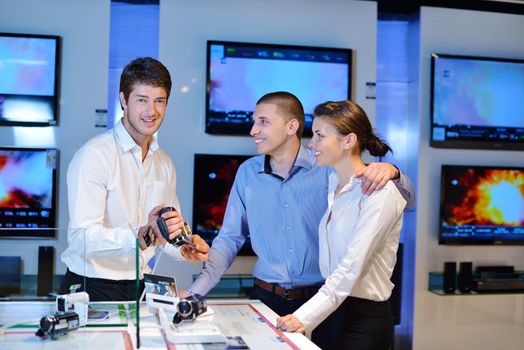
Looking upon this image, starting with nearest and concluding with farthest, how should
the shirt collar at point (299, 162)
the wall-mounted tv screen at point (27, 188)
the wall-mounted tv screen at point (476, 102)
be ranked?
1. the shirt collar at point (299, 162)
2. the wall-mounted tv screen at point (27, 188)
3. the wall-mounted tv screen at point (476, 102)

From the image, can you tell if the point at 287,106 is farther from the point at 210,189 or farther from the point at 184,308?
the point at 184,308

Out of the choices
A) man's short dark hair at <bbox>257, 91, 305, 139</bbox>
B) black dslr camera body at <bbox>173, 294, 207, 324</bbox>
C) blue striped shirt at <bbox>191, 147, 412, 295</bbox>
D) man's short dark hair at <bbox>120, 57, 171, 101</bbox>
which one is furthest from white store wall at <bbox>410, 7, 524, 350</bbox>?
black dslr camera body at <bbox>173, 294, 207, 324</bbox>

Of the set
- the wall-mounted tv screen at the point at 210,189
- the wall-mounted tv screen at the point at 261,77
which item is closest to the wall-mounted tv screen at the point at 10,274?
the wall-mounted tv screen at the point at 210,189

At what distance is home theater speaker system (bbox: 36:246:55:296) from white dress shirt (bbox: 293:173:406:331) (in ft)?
→ 2.97

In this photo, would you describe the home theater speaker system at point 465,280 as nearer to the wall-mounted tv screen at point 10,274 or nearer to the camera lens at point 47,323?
the wall-mounted tv screen at point 10,274

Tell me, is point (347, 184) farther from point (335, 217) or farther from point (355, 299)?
point (355, 299)

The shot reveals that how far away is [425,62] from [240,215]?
2.40 m

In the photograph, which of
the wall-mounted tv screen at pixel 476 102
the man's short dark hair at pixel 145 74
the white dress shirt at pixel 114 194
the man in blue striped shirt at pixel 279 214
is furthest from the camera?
the wall-mounted tv screen at pixel 476 102

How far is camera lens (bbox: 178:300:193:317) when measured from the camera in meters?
2.08

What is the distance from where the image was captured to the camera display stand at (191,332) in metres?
2.02

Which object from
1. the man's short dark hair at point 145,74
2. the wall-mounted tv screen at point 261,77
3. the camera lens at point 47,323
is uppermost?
the wall-mounted tv screen at point 261,77

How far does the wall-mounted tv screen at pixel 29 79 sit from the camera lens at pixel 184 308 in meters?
2.78

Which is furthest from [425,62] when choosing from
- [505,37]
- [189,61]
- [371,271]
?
[371,271]

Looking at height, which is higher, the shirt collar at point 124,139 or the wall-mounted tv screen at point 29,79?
the wall-mounted tv screen at point 29,79
